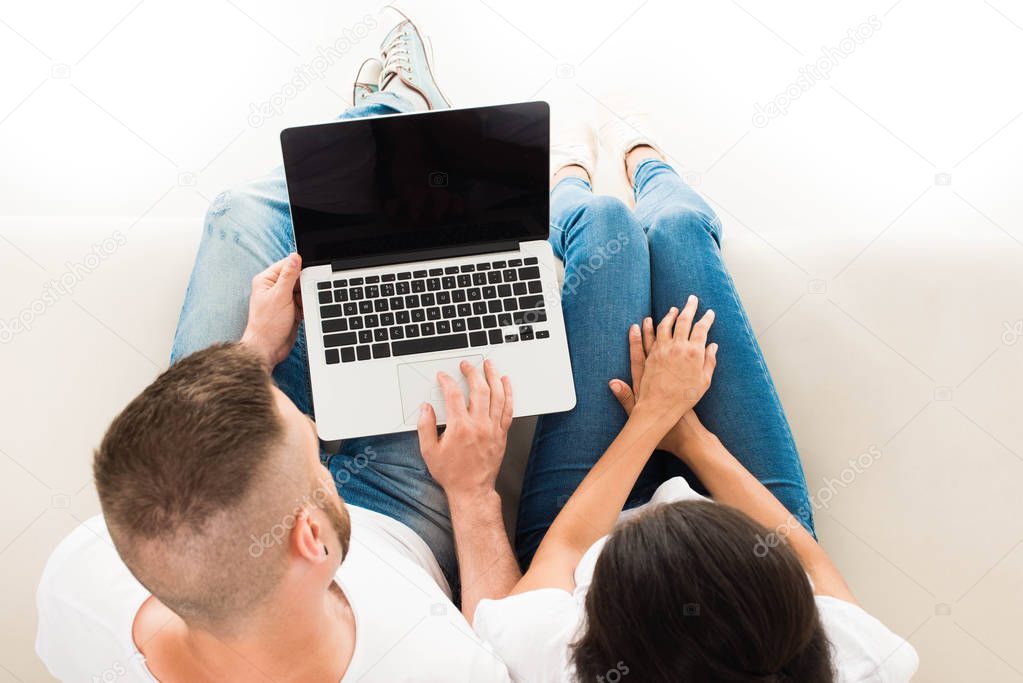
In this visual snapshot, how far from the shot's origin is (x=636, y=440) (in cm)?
109

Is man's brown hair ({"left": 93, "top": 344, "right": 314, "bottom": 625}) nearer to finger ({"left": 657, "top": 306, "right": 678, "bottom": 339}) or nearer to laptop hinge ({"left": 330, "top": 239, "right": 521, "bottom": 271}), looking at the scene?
laptop hinge ({"left": 330, "top": 239, "right": 521, "bottom": 271})

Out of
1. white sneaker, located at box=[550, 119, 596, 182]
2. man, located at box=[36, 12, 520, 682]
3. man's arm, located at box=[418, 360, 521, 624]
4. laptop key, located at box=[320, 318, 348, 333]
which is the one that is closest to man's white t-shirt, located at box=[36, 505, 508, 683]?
man, located at box=[36, 12, 520, 682]

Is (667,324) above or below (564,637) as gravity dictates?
above

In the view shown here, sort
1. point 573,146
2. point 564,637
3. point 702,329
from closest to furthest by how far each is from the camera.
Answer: point 564,637 → point 702,329 → point 573,146

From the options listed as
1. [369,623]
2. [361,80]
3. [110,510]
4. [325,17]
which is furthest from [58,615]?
[325,17]

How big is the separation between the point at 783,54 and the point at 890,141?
32cm

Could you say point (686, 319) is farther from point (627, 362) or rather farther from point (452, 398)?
point (452, 398)

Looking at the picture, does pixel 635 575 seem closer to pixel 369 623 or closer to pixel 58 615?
pixel 369 623

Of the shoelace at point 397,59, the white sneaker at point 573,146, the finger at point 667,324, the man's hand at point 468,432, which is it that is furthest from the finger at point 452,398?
the shoelace at point 397,59

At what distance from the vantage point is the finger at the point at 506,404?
107 cm

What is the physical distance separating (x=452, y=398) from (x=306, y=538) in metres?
0.35

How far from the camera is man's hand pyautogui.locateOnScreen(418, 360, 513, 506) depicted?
A: 1060mm

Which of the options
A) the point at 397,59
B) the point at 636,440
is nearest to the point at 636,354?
the point at 636,440

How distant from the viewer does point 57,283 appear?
121 centimetres
